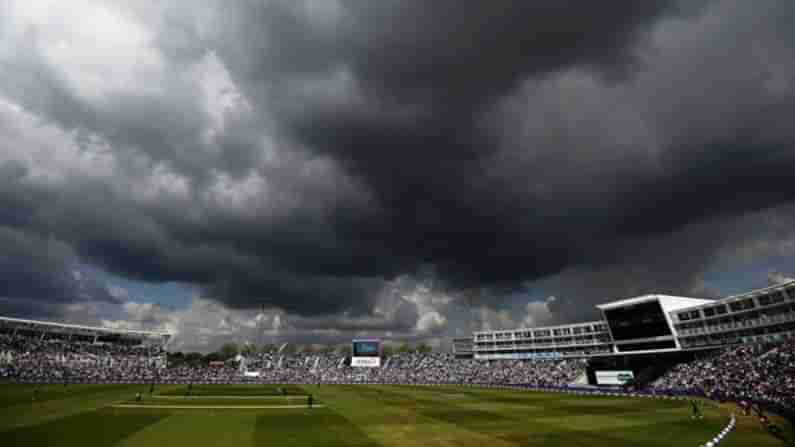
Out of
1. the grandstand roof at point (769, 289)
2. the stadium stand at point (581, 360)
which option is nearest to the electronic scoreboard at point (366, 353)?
the stadium stand at point (581, 360)

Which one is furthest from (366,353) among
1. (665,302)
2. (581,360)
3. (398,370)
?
(665,302)

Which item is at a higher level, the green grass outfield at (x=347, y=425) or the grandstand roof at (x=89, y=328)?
the grandstand roof at (x=89, y=328)

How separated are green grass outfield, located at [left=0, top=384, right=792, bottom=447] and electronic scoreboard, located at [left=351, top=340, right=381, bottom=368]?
3118 inches

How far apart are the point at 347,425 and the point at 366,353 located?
9694cm

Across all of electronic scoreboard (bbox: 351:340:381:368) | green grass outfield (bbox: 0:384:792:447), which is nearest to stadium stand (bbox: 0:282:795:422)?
electronic scoreboard (bbox: 351:340:381:368)

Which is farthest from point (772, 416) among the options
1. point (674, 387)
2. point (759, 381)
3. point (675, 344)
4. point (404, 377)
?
point (404, 377)

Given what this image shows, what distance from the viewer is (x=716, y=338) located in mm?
81188

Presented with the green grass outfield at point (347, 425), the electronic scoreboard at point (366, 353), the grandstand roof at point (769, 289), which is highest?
the grandstand roof at point (769, 289)

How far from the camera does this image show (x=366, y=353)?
12681cm

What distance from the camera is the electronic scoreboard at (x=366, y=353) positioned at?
125 m

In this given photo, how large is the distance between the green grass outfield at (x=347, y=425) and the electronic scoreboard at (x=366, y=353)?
260 feet

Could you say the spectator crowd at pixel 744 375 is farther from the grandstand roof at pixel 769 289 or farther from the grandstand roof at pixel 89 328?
the grandstand roof at pixel 89 328

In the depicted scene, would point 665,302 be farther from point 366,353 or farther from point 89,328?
point 89,328

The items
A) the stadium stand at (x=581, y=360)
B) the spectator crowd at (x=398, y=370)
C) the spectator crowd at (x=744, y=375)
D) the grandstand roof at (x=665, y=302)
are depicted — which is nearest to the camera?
the spectator crowd at (x=744, y=375)
